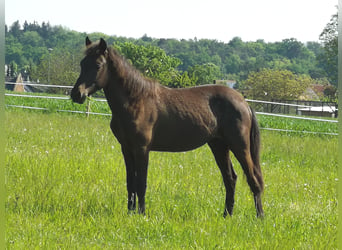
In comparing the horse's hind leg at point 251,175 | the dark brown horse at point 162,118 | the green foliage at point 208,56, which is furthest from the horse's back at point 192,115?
the green foliage at point 208,56

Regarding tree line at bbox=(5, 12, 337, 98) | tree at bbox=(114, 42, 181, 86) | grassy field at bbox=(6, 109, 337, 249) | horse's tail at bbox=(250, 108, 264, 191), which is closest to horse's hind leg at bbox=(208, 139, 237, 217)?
grassy field at bbox=(6, 109, 337, 249)

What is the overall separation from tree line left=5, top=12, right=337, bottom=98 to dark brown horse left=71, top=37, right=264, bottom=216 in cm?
3834

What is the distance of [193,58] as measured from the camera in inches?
3179

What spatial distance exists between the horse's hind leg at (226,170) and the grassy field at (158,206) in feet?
0.50

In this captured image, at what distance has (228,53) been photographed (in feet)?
350

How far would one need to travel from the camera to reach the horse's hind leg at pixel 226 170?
552cm

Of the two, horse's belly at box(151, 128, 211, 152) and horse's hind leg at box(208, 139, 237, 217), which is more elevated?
horse's belly at box(151, 128, 211, 152)

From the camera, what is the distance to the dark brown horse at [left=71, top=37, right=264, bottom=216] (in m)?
4.85

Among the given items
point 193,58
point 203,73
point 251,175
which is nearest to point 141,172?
point 251,175

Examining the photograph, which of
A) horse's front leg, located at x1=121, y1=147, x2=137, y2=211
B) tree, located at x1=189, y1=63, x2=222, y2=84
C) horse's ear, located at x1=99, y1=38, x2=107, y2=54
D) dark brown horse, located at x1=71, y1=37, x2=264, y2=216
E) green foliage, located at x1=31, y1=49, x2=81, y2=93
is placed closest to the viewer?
horse's ear, located at x1=99, y1=38, x2=107, y2=54

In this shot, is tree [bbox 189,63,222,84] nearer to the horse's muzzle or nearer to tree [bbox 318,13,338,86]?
tree [bbox 318,13,338,86]

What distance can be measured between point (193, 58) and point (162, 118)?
76.6m

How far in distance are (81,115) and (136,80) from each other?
43.5 ft

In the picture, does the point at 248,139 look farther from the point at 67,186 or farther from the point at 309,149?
the point at 309,149
